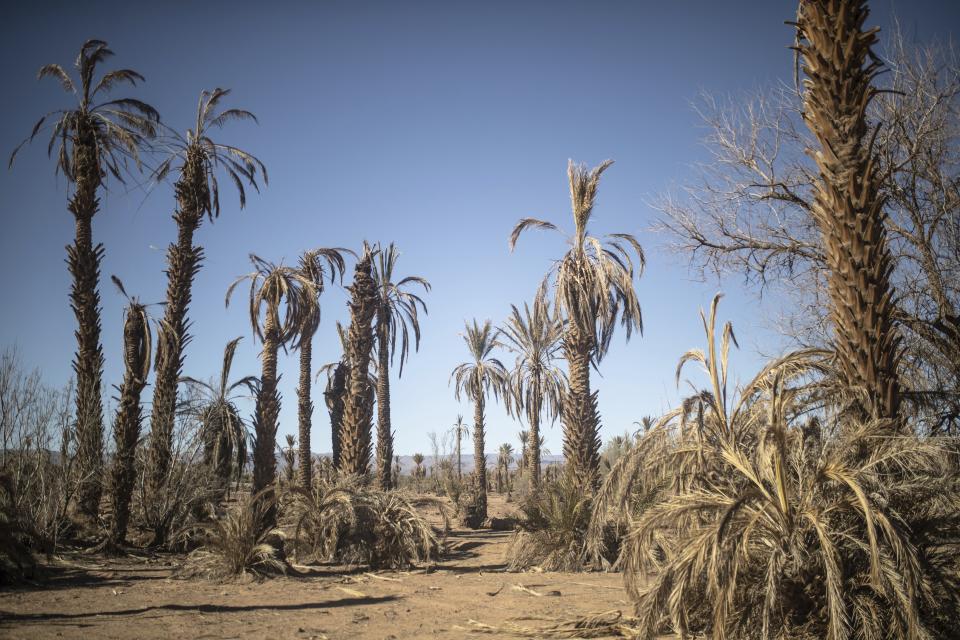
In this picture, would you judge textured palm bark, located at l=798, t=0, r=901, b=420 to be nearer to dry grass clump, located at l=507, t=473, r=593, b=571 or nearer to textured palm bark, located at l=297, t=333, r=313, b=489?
dry grass clump, located at l=507, t=473, r=593, b=571

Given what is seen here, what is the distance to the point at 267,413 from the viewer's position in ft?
56.3

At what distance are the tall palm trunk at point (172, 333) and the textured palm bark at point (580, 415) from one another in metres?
10.2

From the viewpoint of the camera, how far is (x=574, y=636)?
19.5ft

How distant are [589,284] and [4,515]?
540 inches

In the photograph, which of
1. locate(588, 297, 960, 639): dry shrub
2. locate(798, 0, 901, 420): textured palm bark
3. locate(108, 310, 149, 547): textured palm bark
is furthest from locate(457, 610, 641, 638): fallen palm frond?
locate(108, 310, 149, 547): textured palm bark

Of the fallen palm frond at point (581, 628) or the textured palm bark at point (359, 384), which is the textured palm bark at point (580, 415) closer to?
the textured palm bark at point (359, 384)

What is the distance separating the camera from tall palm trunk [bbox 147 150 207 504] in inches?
570

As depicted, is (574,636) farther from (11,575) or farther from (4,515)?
(4,515)

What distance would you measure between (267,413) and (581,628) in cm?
1326

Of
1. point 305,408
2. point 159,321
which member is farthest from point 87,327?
point 305,408

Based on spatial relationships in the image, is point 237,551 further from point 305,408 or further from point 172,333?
point 305,408

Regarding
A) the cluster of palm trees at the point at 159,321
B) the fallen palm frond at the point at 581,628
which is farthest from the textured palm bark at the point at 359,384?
the fallen palm frond at the point at 581,628

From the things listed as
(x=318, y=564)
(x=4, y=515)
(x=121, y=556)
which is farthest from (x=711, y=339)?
(x=121, y=556)

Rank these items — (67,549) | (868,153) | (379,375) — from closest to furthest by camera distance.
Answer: (868,153), (67,549), (379,375)
